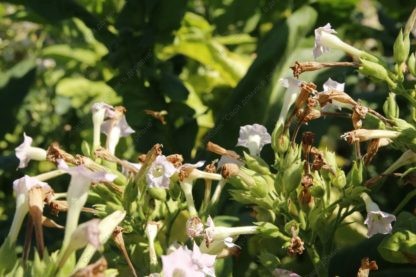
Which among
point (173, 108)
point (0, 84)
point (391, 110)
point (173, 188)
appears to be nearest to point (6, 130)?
point (0, 84)

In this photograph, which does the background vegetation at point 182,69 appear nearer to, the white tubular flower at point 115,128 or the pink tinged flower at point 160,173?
the white tubular flower at point 115,128

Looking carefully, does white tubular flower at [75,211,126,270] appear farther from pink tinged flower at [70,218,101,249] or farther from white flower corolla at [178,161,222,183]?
white flower corolla at [178,161,222,183]

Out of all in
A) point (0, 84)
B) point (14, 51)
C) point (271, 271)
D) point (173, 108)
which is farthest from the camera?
point (14, 51)

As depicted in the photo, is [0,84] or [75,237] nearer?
[75,237]

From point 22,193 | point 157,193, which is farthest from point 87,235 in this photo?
point 157,193

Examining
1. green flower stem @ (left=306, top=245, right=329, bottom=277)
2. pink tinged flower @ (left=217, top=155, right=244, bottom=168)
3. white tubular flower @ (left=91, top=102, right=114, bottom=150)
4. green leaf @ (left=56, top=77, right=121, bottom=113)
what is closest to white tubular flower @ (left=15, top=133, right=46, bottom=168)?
white tubular flower @ (left=91, top=102, right=114, bottom=150)

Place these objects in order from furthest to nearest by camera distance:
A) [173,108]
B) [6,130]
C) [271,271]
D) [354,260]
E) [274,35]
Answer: [6,130] → [173,108] → [274,35] → [354,260] → [271,271]

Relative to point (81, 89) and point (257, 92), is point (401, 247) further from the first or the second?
point (81, 89)

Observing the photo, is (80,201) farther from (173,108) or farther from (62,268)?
(173,108)
